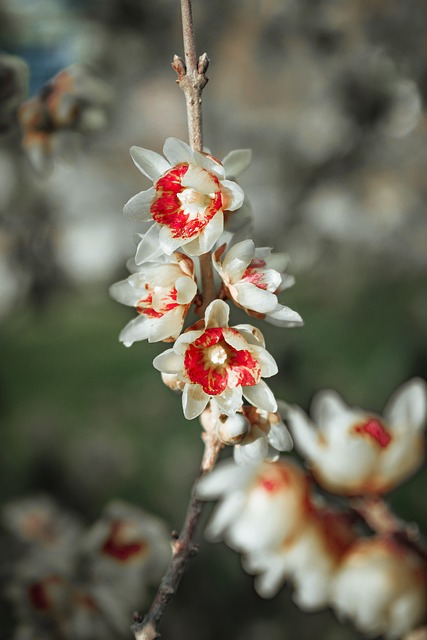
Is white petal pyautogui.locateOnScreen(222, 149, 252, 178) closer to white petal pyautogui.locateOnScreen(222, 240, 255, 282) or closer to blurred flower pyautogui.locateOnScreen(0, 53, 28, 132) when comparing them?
white petal pyautogui.locateOnScreen(222, 240, 255, 282)

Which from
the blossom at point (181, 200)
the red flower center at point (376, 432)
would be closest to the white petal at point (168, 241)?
the blossom at point (181, 200)

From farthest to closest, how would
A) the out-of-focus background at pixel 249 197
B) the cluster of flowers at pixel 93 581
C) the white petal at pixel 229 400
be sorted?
the out-of-focus background at pixel 249 197 → the cluster of flowers at pixel 93 581 → the white petal at pixel 229 400

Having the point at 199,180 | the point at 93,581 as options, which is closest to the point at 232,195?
the point at 199,180

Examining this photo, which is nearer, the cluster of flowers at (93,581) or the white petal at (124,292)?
the white petal at (124,292)

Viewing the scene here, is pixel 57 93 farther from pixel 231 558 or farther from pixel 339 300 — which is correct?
pixel 339 300

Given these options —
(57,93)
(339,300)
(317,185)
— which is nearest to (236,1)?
(317,185)

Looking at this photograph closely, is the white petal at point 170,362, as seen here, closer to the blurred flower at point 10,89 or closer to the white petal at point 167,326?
the white petal at point 167,326
